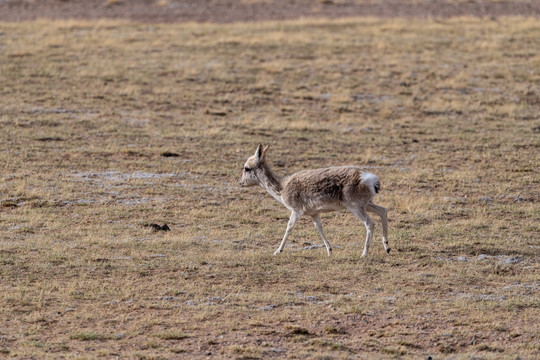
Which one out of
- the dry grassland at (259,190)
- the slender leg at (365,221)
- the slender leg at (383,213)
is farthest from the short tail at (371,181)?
the dry grassland at (259,190)

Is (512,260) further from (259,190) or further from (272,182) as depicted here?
(259,190)

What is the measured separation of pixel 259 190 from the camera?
17547 millimetres

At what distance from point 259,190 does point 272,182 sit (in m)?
4.17

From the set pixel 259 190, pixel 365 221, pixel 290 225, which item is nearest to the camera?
pixel 365 221

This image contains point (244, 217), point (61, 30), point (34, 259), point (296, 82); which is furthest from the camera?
point (61, 30)

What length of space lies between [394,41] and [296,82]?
7.13 meters

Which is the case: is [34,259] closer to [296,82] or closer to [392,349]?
[392,349]

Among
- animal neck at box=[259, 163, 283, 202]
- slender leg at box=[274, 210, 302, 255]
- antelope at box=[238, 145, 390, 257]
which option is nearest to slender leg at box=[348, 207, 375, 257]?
antelope at box=[238, 145, 390, 257]

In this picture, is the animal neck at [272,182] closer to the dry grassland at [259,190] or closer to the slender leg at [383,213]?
the dry grassland at [259,190]

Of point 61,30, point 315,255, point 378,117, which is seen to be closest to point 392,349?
point 315,255

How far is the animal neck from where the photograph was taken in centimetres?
1329

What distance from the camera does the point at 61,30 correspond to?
35.9m

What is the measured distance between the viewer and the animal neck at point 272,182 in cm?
1329

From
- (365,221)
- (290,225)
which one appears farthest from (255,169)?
(365,221)
